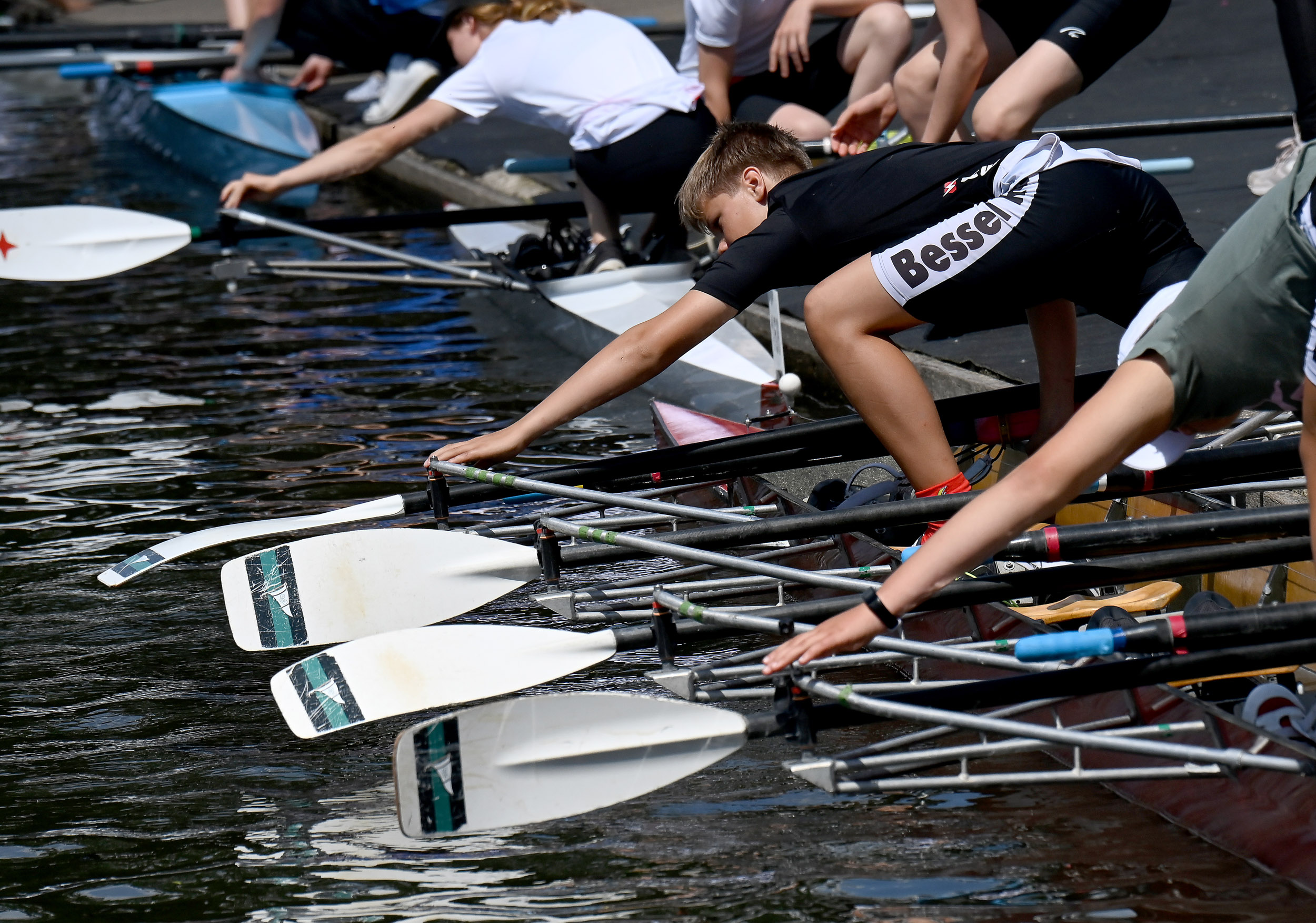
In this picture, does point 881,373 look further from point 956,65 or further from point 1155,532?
point 956,65

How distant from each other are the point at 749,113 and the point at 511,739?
4.36 metres

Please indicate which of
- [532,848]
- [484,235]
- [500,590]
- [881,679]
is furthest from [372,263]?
[532,848]

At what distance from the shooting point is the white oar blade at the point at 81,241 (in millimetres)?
6855

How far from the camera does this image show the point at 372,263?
7.61m

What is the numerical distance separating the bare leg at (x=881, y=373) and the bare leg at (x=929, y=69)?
1.96m

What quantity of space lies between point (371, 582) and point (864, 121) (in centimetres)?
309

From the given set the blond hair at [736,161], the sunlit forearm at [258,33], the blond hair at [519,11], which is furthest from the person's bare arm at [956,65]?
the sunlit forearm at [258,33]

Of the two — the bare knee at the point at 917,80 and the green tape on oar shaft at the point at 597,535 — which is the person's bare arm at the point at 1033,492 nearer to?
the green tape on oar shaft at the point at 597,535

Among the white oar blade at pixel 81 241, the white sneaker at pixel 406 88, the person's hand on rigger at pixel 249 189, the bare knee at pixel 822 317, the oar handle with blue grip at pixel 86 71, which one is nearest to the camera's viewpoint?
the bare knee at pixel 822 317

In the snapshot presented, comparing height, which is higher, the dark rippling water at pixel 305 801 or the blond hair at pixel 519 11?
the blond hair at pixel 519 11

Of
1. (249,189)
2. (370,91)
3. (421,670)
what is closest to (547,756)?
(421,670)

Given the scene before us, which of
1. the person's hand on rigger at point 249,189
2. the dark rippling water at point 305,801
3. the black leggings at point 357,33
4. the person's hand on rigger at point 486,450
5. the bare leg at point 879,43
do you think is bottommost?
the dark rippling water at point 305,801

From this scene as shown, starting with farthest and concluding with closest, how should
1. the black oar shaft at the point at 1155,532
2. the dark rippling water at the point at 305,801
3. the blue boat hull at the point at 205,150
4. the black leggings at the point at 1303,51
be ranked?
the blue boat hull at the point at 205,150 < the black leggings at the point at 1303,51 < the black oar shaft at the point at 1155,532 < the dark rippling water at the point at 305,801

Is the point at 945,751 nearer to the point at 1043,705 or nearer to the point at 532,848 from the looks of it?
the point at 1043,705
